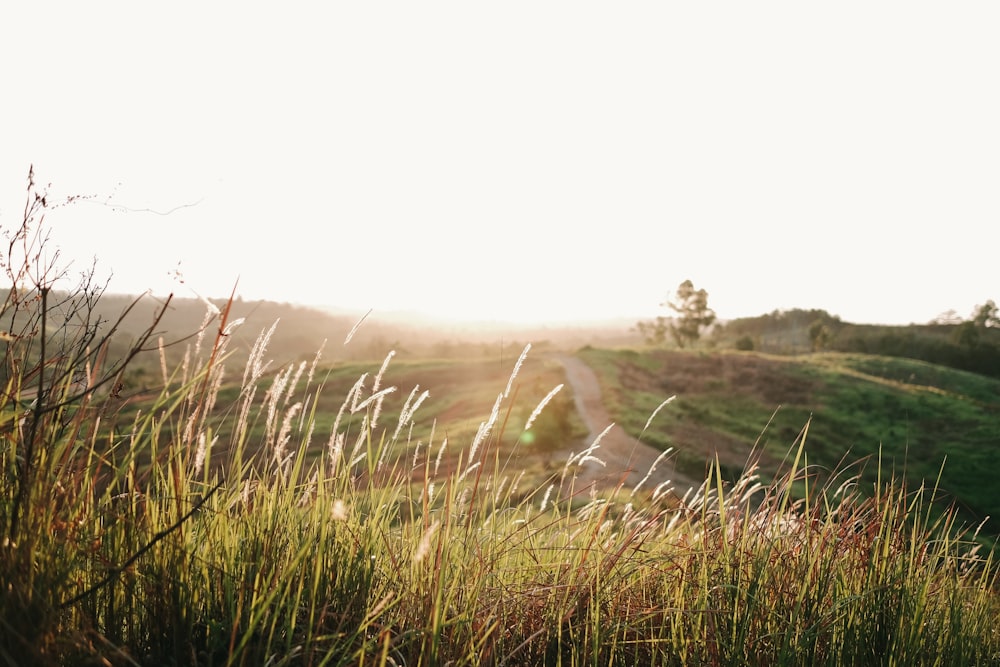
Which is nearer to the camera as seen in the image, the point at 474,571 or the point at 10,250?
the point at 10,250

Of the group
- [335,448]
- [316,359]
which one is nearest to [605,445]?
[335,448]

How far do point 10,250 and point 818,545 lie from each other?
328cm

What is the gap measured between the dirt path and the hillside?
791 mm

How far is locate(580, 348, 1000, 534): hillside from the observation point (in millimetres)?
32125

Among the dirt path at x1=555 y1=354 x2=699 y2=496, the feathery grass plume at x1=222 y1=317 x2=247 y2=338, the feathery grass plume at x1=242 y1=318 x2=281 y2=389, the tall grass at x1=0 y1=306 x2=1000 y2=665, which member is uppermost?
the feathery grass plume at x1=222 y1=317 x2=247 y2=338

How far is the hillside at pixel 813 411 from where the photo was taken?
32.1m

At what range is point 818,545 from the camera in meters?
2.71

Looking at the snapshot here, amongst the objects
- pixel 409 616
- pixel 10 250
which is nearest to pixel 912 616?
pixel 409 616

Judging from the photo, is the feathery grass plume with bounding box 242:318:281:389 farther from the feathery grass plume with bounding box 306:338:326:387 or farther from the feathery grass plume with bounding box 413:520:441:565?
the feathery grass plume with bounding box 413:520:441:565

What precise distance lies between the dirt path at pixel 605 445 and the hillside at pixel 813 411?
791 millimetres

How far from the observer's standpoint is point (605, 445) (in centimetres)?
2794

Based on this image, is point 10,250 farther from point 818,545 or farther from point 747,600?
point 818,545

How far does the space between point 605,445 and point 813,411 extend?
1155cm

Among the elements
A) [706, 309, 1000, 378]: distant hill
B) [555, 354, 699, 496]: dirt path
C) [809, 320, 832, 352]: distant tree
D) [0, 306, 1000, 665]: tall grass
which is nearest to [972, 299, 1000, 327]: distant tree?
[706, 309, 1000, 378]: distant hill
